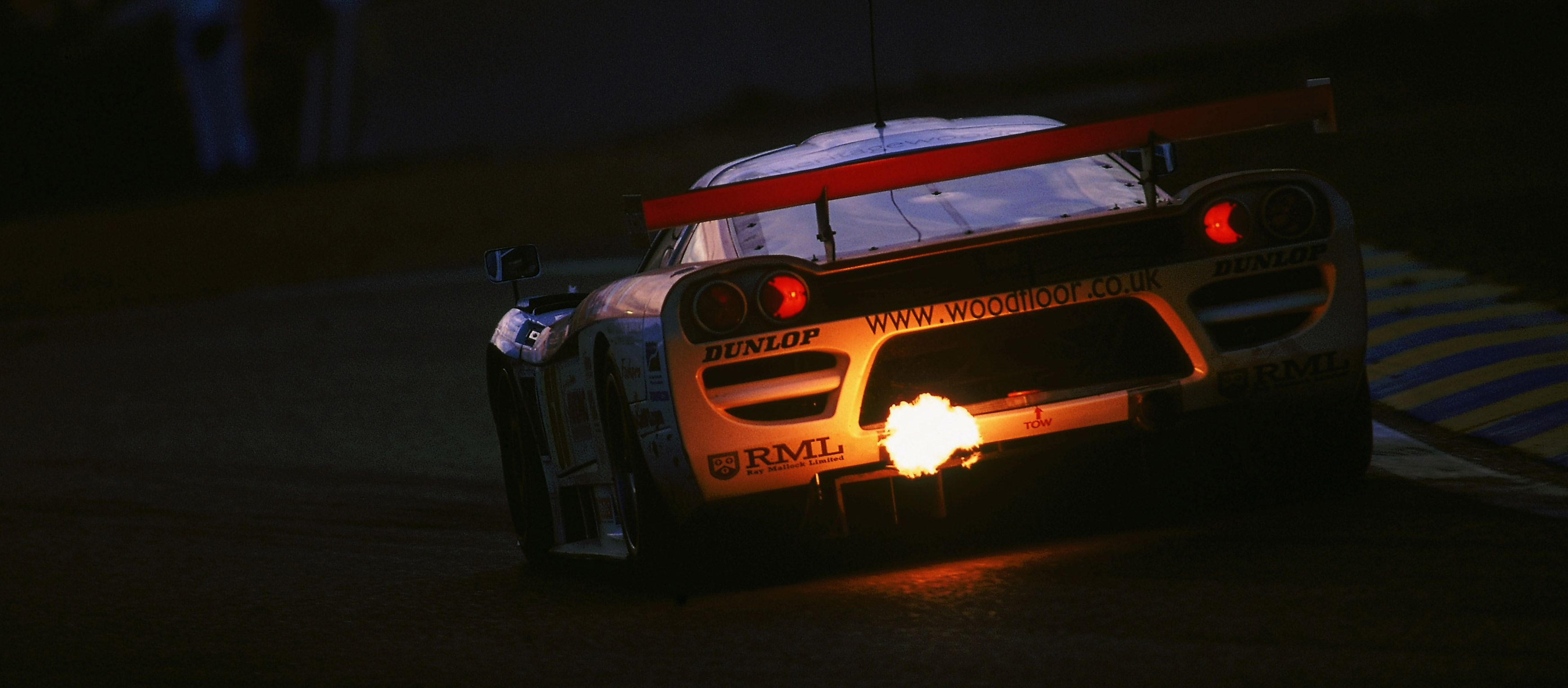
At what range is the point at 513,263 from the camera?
607 centimetres

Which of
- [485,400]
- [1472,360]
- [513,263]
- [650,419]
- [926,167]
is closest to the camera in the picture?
[926,167]

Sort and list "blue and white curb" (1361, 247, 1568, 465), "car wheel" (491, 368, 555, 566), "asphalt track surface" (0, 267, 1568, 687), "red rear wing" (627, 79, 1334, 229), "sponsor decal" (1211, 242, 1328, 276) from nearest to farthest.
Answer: "asphalt track surface" (0, 267, 1568, 687), "red rear wing" (627, 79, 1334, 229), "sponsor decal" (1211, 242, 1328, 276), "car wheel" (491, 368, 555, 566), "blue and white curb" (1361, 247, 1568, 465)

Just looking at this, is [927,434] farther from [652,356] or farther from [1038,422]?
[652,356]

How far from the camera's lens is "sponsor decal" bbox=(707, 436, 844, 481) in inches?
173

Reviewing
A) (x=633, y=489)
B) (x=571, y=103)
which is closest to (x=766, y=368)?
(x=633, y=489)

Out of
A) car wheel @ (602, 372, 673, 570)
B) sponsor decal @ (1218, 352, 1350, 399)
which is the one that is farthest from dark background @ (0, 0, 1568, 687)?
sponsor decal @ (1218, 352, 1350, 399)

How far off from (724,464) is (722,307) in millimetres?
367

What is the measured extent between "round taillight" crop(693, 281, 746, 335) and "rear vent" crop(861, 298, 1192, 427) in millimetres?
346

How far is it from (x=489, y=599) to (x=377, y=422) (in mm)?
5023

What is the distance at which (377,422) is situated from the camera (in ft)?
33.1

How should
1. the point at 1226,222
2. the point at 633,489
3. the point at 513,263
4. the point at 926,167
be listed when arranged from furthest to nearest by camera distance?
the point at 513,263
the point at 633,489
the point at 1226,222
the point at 926,167

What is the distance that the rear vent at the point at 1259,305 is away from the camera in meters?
4.59

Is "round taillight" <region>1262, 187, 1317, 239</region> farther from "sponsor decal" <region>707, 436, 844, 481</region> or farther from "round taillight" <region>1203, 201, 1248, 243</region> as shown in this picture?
"sponsor decal" <region>707, 436, 844, 481</region>

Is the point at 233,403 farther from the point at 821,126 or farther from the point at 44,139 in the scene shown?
the point at 44,139
